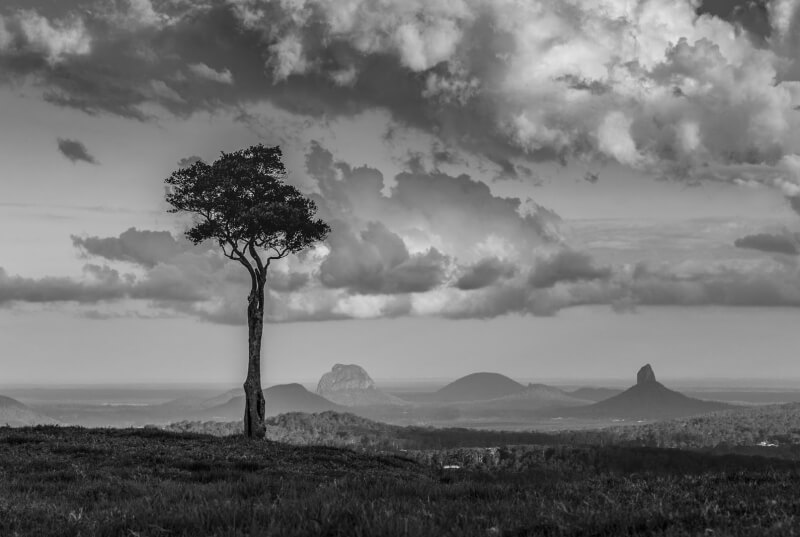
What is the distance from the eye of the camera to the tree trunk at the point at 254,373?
54250 millimetres

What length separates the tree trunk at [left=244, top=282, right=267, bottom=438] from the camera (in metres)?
54.2

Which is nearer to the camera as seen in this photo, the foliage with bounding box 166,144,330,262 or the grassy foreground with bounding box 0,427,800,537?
the grassy foreground with bounding box 0,427,800,537

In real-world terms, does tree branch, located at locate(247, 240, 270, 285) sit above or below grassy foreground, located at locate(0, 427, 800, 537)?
above

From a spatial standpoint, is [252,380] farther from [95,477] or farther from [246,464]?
[95,477]

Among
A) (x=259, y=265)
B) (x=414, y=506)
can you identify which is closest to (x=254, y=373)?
(x=259, y=265)

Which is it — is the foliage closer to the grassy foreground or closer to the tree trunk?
the tree trunk

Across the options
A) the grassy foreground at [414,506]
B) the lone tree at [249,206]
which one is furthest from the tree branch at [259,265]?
the grassy foreground at [414,506]

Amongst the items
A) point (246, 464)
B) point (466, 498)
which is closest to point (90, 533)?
point (466, 498)

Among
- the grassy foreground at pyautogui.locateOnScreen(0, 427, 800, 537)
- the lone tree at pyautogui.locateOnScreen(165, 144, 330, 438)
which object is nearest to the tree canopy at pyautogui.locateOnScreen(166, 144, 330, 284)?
the lone tree at pyautogui.locateOnScreen(165, 144, 330, 438)

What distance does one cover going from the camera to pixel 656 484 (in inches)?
573

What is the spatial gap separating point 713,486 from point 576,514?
183 inches

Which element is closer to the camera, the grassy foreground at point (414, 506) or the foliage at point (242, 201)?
the grassy foreground at point (414, 506)

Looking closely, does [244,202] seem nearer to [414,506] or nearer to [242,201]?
[242,201]

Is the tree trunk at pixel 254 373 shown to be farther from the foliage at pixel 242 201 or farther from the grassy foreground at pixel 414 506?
the grassy foreground at pixel 414 506
